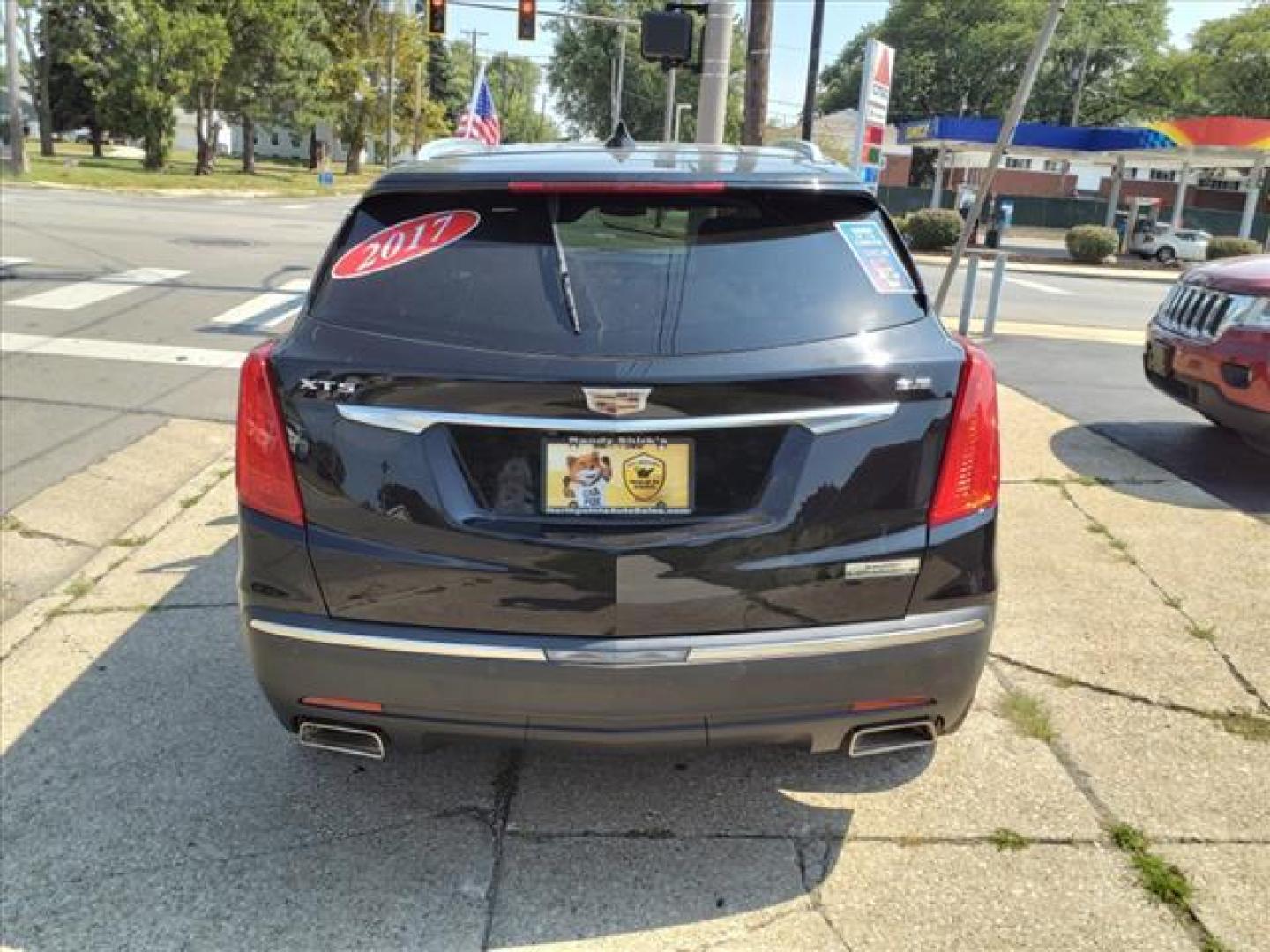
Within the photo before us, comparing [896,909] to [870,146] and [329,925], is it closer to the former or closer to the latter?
[329,925]

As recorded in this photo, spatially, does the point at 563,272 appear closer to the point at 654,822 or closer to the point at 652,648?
the point at 652,648

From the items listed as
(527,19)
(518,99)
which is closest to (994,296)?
(527,19)

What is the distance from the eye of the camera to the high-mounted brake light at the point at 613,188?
262cm

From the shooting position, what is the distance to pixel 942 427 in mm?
2529

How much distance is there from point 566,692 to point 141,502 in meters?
4.43

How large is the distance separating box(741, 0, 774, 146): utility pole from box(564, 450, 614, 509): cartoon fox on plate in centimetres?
1235

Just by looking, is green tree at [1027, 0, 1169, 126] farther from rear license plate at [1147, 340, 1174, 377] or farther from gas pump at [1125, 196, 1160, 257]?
rear license plate at [1147, 340, 1174, 377]

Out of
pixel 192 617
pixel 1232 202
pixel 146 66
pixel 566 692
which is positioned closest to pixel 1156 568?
pixel 566 692

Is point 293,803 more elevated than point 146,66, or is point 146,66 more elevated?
point 146,66

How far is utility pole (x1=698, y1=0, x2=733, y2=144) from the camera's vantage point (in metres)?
11.5

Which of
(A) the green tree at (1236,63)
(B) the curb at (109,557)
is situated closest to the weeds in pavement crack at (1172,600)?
(B) the curb at (109,557)

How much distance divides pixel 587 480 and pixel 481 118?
45.7 feet

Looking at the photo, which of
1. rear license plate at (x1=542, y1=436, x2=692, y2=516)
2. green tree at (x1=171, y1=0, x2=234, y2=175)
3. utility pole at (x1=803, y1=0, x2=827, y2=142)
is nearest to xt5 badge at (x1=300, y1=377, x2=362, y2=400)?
rear license plate at (x1=542, y1=436, x2=692, y2=516)

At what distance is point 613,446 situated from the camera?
2.38m
